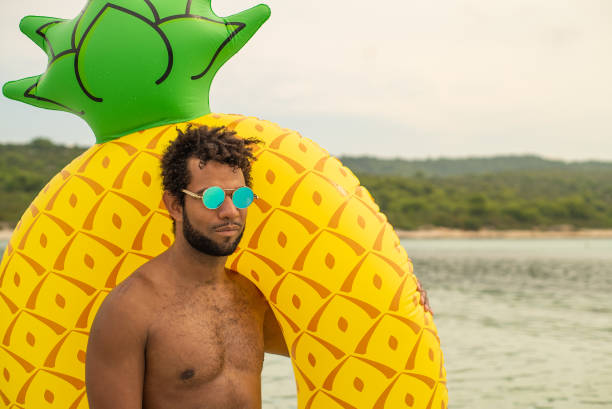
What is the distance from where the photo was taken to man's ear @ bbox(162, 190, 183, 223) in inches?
87.1

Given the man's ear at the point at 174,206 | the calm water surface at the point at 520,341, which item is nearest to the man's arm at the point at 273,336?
the man's ear at the point at 174,206

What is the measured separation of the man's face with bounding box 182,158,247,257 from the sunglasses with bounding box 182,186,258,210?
0.01 metres

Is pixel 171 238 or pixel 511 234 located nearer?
pixel 171 238

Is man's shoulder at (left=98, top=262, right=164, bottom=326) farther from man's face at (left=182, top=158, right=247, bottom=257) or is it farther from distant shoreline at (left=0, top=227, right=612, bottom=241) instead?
distant shoreline at (left=0, top=227, right=612, bottom=241)

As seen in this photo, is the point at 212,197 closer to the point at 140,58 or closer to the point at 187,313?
the point at 187,313

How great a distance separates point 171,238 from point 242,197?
545 millimetres

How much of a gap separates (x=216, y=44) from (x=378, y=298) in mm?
1160

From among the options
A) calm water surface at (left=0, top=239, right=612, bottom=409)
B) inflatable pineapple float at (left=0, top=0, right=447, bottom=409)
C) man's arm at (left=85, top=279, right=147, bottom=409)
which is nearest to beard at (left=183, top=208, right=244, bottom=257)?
man's arm at (left=85, top=279, right=147, bottom=409)

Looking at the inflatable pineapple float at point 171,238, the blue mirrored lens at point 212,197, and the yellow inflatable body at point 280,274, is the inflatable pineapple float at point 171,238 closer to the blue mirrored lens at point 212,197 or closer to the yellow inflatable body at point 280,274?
the yellow inflatable body at point 280,274

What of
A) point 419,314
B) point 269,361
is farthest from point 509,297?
point 419,314

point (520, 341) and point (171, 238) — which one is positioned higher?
point (171, 238)

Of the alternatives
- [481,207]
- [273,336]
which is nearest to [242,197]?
[273,336]

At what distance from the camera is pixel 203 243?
2.17 m

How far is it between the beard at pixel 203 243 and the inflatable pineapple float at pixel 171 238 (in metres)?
0.43
